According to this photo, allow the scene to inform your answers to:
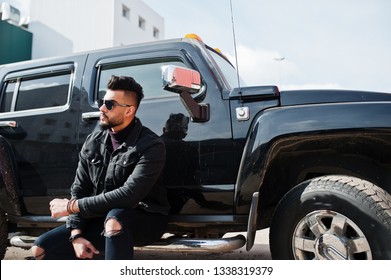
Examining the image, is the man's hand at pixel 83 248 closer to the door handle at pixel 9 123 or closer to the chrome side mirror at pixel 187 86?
the chrome side mirror at pixel 187 86

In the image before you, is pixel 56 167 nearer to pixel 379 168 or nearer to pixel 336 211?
pixel 336 211

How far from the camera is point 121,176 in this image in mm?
2318

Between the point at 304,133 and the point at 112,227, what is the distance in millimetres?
1174

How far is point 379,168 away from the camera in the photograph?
7.91ft

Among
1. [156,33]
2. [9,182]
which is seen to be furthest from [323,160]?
[156,33]

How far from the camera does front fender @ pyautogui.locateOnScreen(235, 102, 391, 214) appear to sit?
7.06 ft

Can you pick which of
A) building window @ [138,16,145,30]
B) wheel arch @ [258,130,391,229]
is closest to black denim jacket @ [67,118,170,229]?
wheel arch @ [258,130,391,229]

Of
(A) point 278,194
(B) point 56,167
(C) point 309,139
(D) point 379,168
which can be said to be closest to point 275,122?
(C) point 309,139

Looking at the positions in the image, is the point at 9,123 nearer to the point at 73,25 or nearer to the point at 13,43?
the point at 13,43

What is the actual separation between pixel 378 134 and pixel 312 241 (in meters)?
0.69

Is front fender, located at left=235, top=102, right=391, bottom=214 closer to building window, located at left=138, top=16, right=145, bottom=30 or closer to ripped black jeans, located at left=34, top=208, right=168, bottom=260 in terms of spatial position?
ripped black jeans, located at left=34, top=208, right=168, bottom=260

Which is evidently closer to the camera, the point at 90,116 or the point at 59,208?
the point at 59,208

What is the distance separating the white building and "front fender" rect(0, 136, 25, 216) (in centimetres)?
1831

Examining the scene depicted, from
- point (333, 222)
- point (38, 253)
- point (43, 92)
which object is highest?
point (43, 92)
